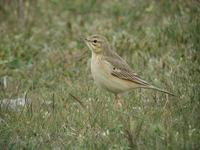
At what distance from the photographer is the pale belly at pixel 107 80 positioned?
10000mm

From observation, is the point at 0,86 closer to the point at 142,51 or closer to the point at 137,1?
the point at 142,51

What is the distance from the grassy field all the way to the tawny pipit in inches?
7.8

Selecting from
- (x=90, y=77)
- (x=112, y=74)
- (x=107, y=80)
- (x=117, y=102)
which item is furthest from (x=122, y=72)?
(x=90, y=77)

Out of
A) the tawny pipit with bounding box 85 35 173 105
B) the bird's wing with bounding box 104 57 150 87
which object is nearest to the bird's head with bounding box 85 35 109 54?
the tawny pipit with bounding box 85 35 173 105

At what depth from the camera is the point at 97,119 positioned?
8812 mm

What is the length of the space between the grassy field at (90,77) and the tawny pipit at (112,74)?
0.20 m

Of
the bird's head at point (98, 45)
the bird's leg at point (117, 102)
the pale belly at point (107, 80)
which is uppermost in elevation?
the bird's head at point (98, 45)

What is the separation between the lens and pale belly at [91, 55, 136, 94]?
32.8 ft

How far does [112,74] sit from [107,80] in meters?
0.18

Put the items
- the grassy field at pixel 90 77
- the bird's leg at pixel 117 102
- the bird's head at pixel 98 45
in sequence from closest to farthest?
the grassy field at pixel 90 77 → the bird's leg at pixel 117 102 → the bird's head at pixel 98 45

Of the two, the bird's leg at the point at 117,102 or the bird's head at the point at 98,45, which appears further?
the bird's head at the point at 98,45

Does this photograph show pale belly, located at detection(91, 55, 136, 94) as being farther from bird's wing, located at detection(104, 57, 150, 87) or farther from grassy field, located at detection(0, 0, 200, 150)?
grassy field, located at detection(0, 0, 200, 150)

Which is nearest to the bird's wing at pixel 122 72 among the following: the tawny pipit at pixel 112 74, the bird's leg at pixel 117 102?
the tawny pipit at pixel 112 74

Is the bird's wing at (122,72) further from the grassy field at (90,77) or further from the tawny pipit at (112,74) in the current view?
the grassy field at (90,77)
